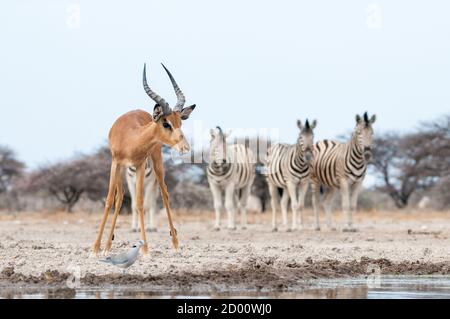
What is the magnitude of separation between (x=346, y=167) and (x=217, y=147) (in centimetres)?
282

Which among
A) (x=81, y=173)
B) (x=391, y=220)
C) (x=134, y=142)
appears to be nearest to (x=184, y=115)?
(x=134, y=142)

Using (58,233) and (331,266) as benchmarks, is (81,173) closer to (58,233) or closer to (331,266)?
(58,233)

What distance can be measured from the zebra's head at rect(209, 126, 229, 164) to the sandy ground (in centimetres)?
207

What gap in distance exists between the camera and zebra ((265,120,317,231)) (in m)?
21.5

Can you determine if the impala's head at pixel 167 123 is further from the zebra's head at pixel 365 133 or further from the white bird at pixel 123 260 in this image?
the zebra's head at pixel 365 133

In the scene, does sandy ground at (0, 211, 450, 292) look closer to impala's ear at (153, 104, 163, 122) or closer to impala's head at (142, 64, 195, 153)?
impala's head at (142, 64, 195, 153)

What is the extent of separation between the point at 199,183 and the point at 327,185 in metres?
19.1

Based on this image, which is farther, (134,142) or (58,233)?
(58,233)

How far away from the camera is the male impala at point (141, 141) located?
12.0 m

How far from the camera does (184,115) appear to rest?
490 inches

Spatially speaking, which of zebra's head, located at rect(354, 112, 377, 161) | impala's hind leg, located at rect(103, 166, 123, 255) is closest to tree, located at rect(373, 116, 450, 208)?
zebra's head, located at rect(354, 112, 377, 161)

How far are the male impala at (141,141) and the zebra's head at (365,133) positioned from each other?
876 cm

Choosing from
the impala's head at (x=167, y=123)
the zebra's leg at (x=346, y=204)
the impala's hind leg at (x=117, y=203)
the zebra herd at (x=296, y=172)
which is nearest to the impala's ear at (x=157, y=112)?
the impala's head at (x=167, y=123)
